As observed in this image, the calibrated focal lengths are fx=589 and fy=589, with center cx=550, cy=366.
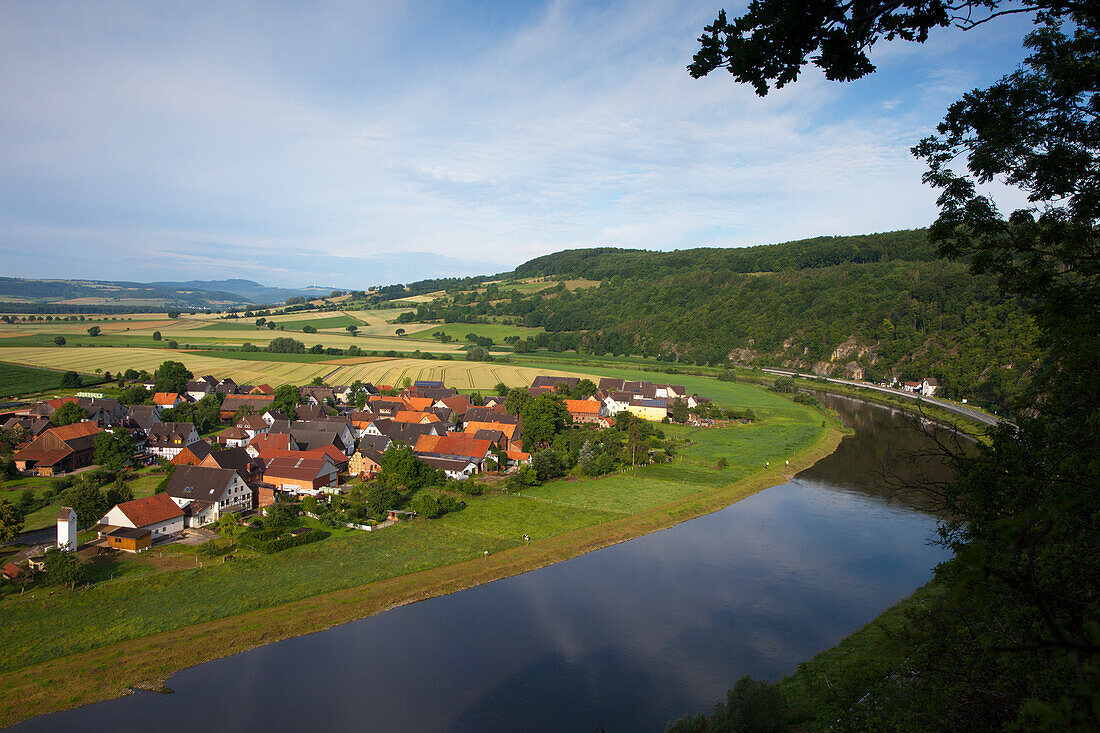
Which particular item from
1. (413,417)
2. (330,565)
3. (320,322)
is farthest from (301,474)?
(320,322)

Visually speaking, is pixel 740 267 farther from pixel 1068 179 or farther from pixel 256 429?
pixel 1068 179

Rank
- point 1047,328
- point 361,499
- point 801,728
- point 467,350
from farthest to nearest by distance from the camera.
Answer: point 467,350
point 361,499
point 801,728
point 1047,328

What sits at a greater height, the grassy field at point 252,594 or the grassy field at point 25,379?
the grassy field at point 25,379

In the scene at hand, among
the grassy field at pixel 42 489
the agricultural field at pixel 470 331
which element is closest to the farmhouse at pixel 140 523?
the grassy field at pixel 42 489

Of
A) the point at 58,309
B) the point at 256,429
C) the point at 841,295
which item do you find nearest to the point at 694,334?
the point at 841,295

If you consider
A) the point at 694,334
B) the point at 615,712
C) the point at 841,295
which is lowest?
the point at 615,712

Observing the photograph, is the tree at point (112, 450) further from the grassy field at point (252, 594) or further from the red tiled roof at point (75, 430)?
the grassy field at point (252, 594)
